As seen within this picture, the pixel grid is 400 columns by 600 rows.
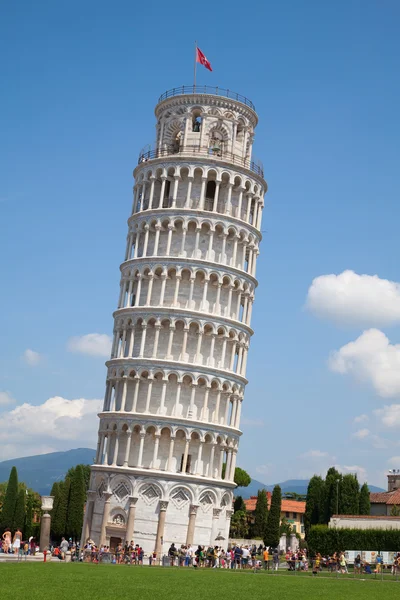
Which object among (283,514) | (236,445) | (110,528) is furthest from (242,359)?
(283,514)

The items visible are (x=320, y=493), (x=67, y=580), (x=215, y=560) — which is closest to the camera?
(x=67, y=580)

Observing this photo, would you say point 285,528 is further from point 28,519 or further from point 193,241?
point 193,241

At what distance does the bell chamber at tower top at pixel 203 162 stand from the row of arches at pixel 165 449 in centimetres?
1856

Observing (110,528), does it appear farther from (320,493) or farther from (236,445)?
(320,493)

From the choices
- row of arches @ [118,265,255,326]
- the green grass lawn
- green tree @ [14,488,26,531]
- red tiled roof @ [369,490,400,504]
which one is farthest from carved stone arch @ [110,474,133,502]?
red tiled roof @ [369,490,400,504]

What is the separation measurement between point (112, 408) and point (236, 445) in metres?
10.6

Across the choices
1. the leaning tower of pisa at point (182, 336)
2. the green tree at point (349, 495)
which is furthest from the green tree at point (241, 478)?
the leaning tower of pisa at point (182, 336)

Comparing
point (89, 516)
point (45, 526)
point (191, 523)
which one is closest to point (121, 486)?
point (89, 516)

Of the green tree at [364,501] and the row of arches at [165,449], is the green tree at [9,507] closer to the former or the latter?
the row of arches at [165,449]

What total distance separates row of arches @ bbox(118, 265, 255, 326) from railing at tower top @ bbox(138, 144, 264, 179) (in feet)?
33.4

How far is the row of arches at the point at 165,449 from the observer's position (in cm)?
6500

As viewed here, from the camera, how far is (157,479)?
64188 millimetres

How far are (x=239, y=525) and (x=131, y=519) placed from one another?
175 ft

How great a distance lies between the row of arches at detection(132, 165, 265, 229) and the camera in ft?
230
